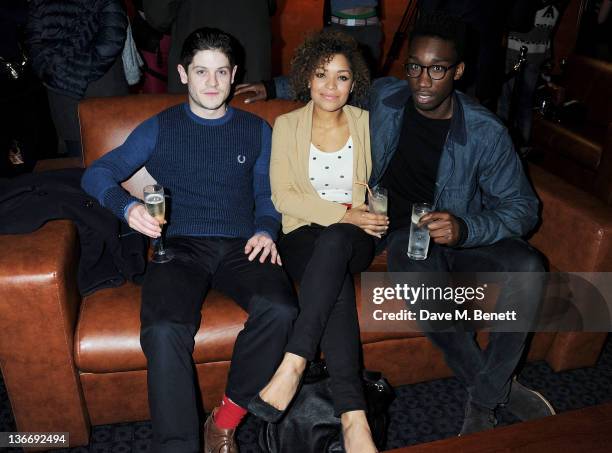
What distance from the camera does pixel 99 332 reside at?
71.1 inches

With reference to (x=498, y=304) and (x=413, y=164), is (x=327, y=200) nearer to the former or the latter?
(x=413, y=164)

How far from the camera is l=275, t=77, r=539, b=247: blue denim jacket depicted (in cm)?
208

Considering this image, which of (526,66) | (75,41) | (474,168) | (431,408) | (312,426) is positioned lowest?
(431,408)

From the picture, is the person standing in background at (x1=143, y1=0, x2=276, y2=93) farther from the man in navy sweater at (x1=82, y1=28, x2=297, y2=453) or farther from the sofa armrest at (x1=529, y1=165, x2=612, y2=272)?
the sofa armrest at (x1=529, y1=165, x2=612, y2=272)

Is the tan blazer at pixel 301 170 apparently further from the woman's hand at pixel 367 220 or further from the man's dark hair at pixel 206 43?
the man's dark hair at pixel 206 43

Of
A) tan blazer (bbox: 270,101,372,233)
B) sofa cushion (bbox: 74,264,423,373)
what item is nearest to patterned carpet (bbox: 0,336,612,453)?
sofa cushion (bbox: 74,264,423,373)

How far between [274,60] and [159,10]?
340 cm

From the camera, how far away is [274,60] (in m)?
6.08

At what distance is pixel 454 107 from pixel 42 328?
1.73 metres

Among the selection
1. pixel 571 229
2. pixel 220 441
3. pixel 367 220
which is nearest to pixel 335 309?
pixel 367 220

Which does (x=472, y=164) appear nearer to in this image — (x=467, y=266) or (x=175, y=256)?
(x=467, y=266)

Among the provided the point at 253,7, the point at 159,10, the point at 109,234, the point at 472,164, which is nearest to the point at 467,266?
the point at 472,164

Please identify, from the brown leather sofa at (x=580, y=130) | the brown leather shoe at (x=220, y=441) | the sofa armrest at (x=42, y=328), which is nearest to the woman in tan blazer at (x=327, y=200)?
the brown leather shoe at (x=220, y=441)

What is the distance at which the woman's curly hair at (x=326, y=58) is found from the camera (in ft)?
7.04
